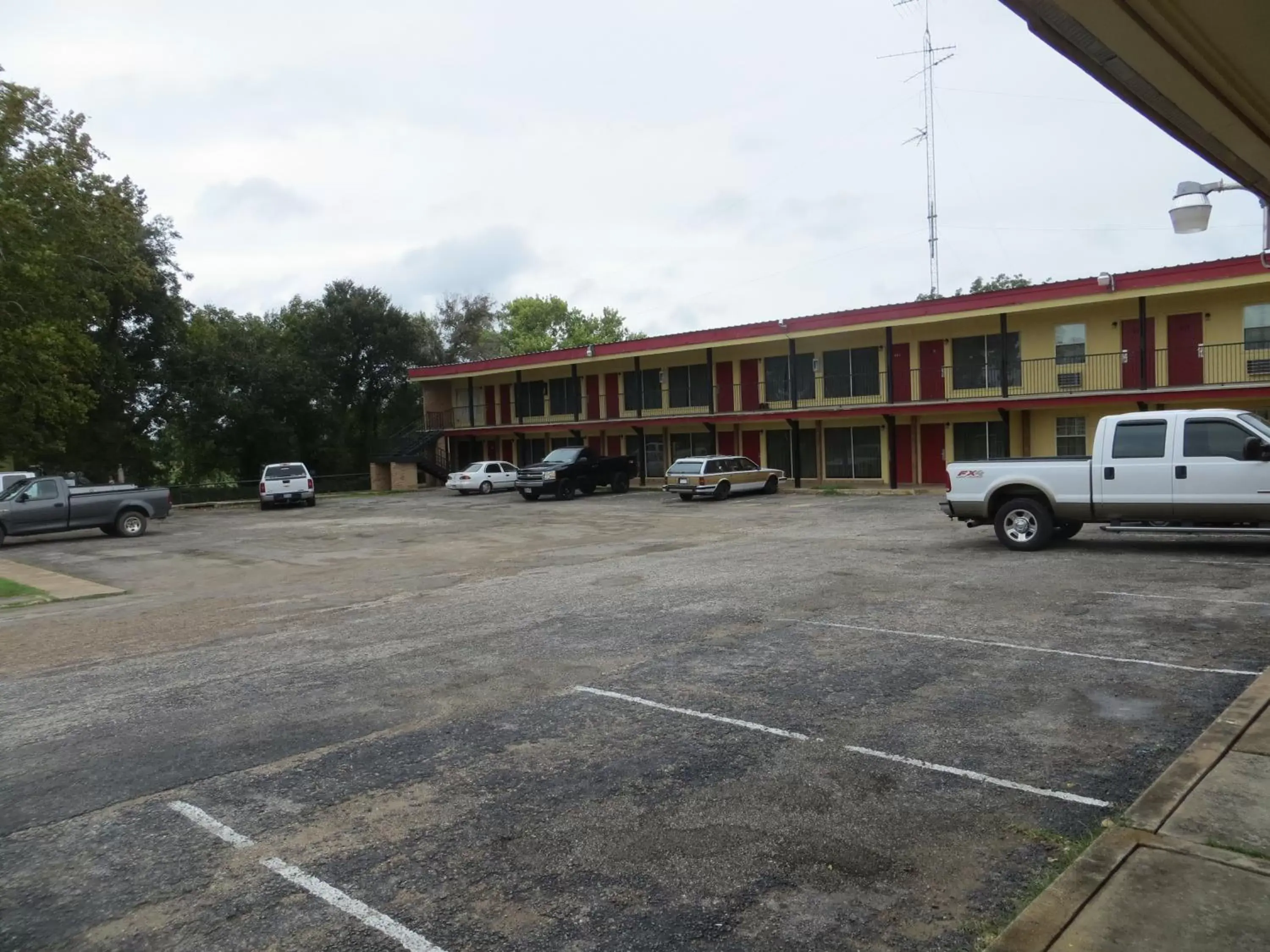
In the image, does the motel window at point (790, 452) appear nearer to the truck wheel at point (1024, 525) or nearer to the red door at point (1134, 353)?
the red door at point (1134, 353)

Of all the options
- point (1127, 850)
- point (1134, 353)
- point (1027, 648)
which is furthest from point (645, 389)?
point (1127, 850)

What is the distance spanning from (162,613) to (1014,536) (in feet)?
40.1

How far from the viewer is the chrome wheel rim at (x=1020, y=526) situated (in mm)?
14062

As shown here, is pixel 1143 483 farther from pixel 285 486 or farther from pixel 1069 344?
pixel 285 486

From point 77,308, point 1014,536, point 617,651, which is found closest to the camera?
point 617,651

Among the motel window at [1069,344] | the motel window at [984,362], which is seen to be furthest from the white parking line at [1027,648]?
the motel window at [1069,344]

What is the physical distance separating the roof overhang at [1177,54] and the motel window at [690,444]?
107ft

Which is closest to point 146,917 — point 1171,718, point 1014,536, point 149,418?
point 1171,718

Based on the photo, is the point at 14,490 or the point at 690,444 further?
the point at 690,444

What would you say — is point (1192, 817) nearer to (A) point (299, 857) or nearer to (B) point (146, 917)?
(A) point (299, 857)

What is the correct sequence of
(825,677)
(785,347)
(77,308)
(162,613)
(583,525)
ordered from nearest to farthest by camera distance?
(825,677), (162,613), (583,525), (77,308), (785,347)

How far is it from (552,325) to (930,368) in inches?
2193

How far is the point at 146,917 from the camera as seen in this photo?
386 centimetres

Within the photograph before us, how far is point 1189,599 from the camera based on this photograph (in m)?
9.95
